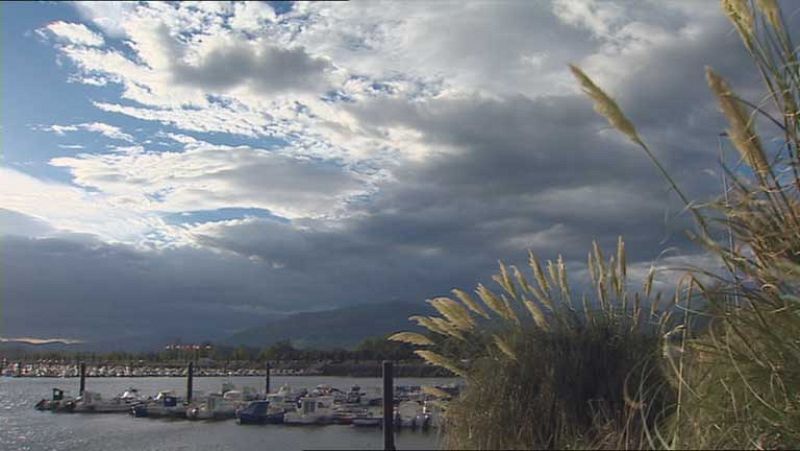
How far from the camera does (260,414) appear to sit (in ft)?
52.3

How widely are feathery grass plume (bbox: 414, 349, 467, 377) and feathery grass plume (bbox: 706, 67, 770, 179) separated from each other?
1.65 metres

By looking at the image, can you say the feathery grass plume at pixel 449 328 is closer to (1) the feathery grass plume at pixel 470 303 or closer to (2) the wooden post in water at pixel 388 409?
(1) the feathery grass plume at pixel 470 303

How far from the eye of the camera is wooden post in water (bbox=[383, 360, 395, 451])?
10.1 ft

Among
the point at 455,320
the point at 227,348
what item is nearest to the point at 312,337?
the point at 227,348

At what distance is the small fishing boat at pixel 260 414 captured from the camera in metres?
15.2

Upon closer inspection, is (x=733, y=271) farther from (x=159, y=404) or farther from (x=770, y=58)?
(x=159, y=404)

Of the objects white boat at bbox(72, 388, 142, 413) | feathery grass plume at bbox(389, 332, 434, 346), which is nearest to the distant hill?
feathery grass plume at bbox(389, 332, 434, 346)

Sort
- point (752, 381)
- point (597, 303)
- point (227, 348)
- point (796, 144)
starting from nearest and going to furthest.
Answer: point (752, 381) → point (796, 144) → point (597, 303) → point (227, 348)

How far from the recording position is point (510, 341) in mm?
3742

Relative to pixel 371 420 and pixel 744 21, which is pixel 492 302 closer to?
pixel 371 420

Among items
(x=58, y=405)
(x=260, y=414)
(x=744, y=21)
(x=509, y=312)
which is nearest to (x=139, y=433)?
(x=260, y=414)

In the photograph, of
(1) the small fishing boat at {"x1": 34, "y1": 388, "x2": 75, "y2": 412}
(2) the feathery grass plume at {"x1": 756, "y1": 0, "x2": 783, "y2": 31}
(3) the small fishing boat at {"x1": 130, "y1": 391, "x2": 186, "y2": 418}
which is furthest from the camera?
(1) the small fishing boat at {"x1": 34, "y1": 388, "x2": 75, "y2": 412}

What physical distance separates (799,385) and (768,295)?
1.33 feet

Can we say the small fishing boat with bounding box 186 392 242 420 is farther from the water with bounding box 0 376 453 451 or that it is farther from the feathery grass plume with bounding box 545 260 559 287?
the feathery grass plume with bounding box 545 260 559 287
